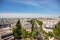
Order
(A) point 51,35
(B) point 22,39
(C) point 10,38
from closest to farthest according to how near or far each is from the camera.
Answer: (C) point 10,38, (B) point 22,39, (A) point 51,35

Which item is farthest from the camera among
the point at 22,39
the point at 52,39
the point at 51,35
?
the point at 51,35

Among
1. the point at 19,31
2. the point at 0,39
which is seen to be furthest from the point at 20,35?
the point at 0,39

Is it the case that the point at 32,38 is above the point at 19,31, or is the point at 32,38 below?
below

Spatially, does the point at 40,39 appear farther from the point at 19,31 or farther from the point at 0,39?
the point at 0,39

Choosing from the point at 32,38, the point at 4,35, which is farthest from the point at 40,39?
the point at 4,35

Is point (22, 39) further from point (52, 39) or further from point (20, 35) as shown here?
point (52, 39)

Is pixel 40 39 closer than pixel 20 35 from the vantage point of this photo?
Yes

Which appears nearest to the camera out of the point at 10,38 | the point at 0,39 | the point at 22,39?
the point at 0,39

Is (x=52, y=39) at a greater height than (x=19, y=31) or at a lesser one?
lesser

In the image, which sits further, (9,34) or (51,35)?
(51,35)
